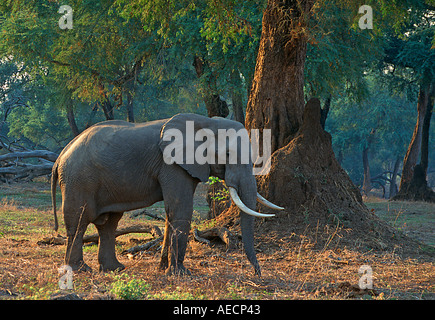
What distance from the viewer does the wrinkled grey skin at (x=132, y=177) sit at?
315 inches

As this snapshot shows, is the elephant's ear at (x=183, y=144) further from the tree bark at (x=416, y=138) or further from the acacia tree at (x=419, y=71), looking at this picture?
the tree bark at (x=416, y=138)

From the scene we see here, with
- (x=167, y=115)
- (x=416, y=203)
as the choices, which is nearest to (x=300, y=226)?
(x=416, y=203)

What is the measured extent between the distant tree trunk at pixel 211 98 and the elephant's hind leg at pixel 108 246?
33.6 feet

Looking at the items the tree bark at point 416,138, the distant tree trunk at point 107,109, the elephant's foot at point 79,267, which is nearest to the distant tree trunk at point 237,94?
the distant tree trunk at point 107,109

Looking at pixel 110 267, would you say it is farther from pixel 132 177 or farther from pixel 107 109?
pixel 107 109

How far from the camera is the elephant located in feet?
26.2

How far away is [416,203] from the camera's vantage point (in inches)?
936

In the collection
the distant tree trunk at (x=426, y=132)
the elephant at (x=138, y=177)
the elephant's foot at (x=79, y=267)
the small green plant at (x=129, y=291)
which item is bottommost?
the elephant's foot at (x=79, y=267)

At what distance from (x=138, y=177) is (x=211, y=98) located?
36.9 feet

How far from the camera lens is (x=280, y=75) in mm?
11820

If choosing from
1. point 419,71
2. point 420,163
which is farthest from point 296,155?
point 420,163

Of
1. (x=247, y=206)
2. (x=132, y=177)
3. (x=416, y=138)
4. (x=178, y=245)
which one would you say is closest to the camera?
(x=247, y=206)

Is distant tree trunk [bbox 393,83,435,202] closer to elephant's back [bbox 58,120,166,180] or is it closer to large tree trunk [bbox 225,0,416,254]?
large tree trunk [bbox 225,0,416,254]

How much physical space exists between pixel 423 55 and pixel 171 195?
1988cm
